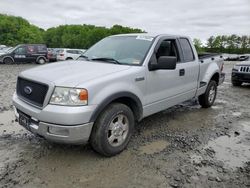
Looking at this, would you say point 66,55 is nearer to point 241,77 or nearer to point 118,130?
point 241,77

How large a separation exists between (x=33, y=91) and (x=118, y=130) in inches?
51.6

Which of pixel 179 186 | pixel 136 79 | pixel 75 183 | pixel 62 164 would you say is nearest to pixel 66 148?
pixel 62 164

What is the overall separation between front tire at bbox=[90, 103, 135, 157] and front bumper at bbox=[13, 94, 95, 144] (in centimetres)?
16

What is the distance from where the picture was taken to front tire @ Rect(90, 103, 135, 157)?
3315 mm

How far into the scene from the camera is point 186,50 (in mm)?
5188

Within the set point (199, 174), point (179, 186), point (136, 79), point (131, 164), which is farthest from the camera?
point (136, 79)

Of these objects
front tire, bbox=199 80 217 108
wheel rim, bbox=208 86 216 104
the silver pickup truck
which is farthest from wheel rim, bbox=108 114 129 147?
wheel rim, bbox=208 86 216 104

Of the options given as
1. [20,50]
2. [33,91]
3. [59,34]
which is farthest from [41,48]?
[59,34]

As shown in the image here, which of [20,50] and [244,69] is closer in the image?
[244,69]

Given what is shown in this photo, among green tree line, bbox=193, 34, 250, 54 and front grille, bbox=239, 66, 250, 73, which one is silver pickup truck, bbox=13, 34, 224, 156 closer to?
front grille, bbox=239, 66, 250, 73

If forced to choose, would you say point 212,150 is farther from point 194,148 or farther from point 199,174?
point 199,174

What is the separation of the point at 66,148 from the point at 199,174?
2.00m

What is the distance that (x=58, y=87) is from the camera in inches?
121

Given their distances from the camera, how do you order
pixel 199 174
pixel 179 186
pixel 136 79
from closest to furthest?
pixel 179 186, pixel 199 174, pixel 136 79
